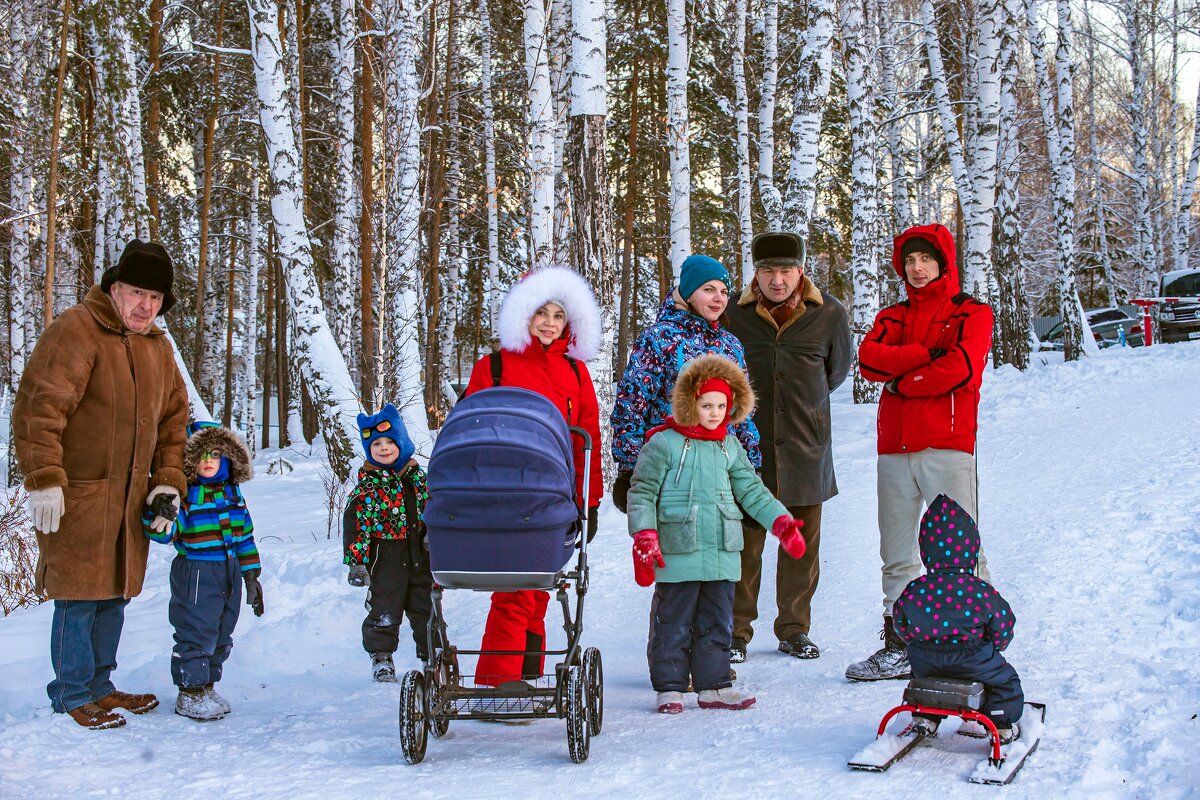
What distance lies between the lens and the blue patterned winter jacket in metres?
5.10

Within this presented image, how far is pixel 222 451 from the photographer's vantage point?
5.15m

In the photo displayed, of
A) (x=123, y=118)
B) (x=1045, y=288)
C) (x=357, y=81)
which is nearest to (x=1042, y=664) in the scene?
(x=123, y=118)

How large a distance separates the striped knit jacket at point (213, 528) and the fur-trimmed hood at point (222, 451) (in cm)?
7

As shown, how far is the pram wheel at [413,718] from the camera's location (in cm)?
384

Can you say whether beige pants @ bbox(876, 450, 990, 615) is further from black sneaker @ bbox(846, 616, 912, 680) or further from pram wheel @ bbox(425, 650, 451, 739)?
pram wheel @ bbox(425, 650, 451, 739)

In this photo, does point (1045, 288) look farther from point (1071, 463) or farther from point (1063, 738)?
point (1063, 738)

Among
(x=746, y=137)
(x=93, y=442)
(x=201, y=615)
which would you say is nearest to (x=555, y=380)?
(x=201, y=615)

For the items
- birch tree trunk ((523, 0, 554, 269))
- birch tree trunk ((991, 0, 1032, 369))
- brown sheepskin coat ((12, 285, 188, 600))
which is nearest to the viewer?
brown sheepskin coat ((12, 285, 188, 600))

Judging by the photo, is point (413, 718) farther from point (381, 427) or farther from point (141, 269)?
point (141, 269)

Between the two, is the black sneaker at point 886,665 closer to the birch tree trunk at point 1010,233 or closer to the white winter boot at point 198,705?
the white winter boot at point 198,705

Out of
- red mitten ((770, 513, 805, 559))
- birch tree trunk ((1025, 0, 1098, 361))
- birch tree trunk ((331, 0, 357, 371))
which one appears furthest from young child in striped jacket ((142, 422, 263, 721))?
birch tree trunk ((1025, 0, 1098, 361))

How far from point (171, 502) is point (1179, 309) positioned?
82.5 feet

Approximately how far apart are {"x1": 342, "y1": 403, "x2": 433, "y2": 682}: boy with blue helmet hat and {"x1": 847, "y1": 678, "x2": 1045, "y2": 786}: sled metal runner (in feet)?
8.94

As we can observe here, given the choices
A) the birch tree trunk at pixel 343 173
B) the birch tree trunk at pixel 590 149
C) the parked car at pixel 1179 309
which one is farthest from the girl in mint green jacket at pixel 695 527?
the parked car at pixel 1179 309
